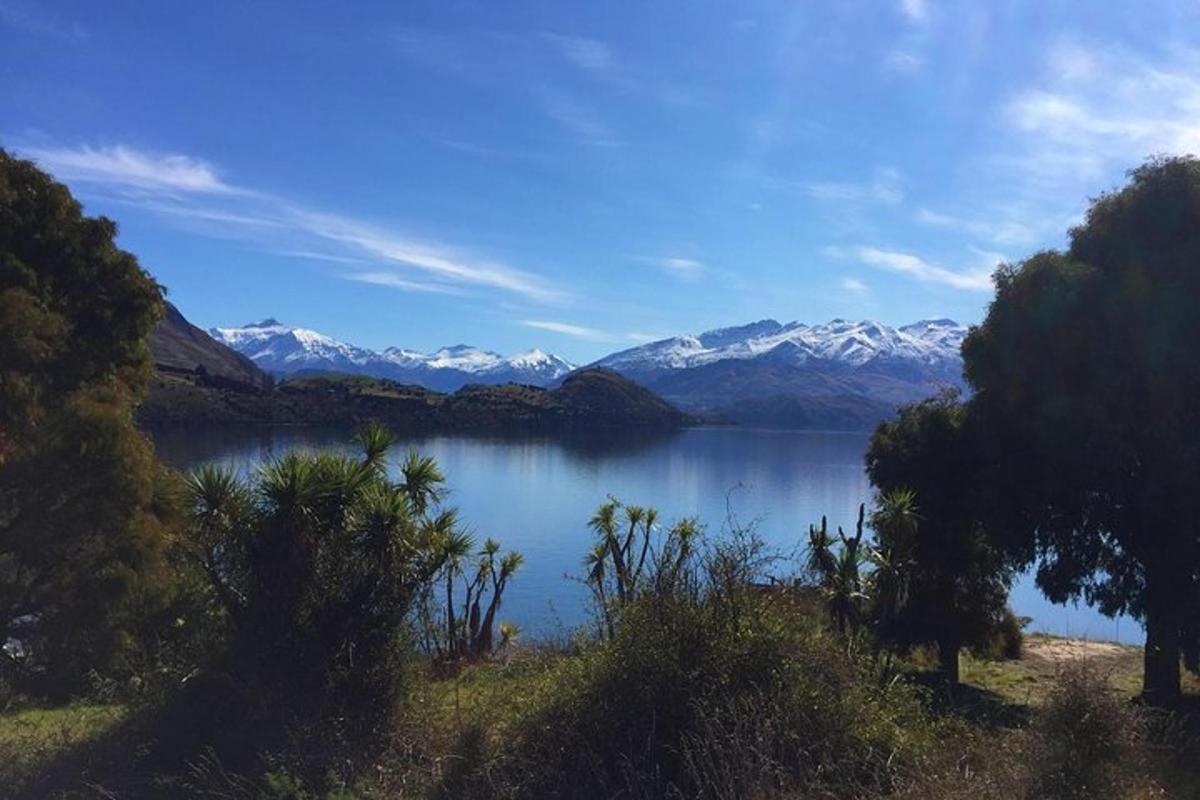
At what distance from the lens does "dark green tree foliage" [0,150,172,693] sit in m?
13.2

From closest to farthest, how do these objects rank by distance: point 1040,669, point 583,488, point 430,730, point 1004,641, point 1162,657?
point 430,730 → point 1162,657 → point 1004,641 → point 1040,669 → point 583,488

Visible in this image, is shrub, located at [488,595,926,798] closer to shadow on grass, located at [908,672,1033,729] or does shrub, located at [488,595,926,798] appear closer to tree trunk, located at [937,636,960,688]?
shadow on grass, located at [908,672,1033,729]

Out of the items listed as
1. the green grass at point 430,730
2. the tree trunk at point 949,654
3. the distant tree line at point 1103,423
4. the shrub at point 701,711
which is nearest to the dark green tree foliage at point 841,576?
the distant tree line at point 1103,423

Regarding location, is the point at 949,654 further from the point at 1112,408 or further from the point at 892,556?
the point at 1112,408

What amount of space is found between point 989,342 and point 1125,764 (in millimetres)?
12303

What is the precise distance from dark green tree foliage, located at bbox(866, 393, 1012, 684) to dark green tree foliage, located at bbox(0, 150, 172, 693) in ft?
46.6

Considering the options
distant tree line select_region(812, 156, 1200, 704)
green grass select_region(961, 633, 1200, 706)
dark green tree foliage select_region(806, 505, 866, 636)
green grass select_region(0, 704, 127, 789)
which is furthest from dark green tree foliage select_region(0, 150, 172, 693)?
green grass select_region(961, 633, 1200, 706)

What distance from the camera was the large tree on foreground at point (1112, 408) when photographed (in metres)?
15.5

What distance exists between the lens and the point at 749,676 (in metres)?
8.18

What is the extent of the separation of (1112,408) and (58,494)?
16.9 meters

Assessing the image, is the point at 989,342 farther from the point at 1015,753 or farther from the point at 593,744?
the point at 593,744

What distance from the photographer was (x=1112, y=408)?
52.5 ft

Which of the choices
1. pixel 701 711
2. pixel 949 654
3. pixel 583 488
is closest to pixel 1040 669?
pixel 949 654

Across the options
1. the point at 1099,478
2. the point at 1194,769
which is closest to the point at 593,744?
the point at 1194,769
